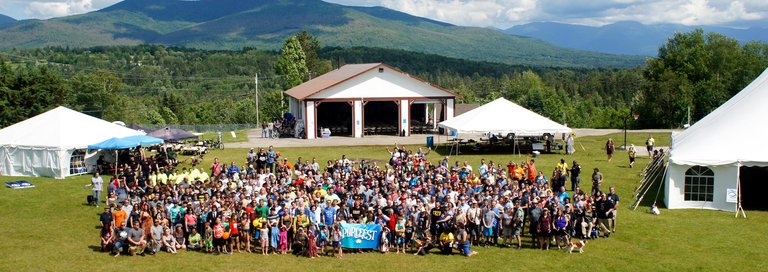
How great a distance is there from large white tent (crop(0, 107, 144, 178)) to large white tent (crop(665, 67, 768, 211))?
2127 cm

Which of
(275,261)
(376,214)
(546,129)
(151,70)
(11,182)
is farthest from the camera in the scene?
(151,70)

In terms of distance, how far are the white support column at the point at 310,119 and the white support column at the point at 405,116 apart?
225 inches

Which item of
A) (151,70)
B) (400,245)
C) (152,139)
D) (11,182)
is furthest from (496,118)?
(151,70)

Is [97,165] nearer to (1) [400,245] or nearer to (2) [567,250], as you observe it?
(1) [400,245]

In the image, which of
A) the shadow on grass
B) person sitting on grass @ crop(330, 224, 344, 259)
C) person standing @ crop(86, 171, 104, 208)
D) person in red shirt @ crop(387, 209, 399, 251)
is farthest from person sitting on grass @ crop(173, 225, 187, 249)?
person standing @ crop(86, 171, 104, 208)

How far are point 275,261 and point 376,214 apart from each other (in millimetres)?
2640

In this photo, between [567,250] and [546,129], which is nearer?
[567,250]

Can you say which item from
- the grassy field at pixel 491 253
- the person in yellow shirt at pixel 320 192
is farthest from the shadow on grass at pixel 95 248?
the person in yellow shirt at pixel 320 192

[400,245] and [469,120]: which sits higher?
[469,120]

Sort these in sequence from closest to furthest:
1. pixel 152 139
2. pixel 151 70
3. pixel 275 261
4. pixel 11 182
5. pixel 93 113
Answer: pixel 275 261 → pixel 11 182 → pixel 152 139 → pixel 93 113 → pixel 151 70

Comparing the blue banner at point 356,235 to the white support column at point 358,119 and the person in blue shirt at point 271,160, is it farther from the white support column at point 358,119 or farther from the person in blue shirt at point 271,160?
the white support column at point 358,119

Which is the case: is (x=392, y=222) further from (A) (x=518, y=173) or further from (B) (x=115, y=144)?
(B) (x=115, y=144)

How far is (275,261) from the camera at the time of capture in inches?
598

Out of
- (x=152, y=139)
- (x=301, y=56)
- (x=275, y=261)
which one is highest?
(x=301, y=56)
